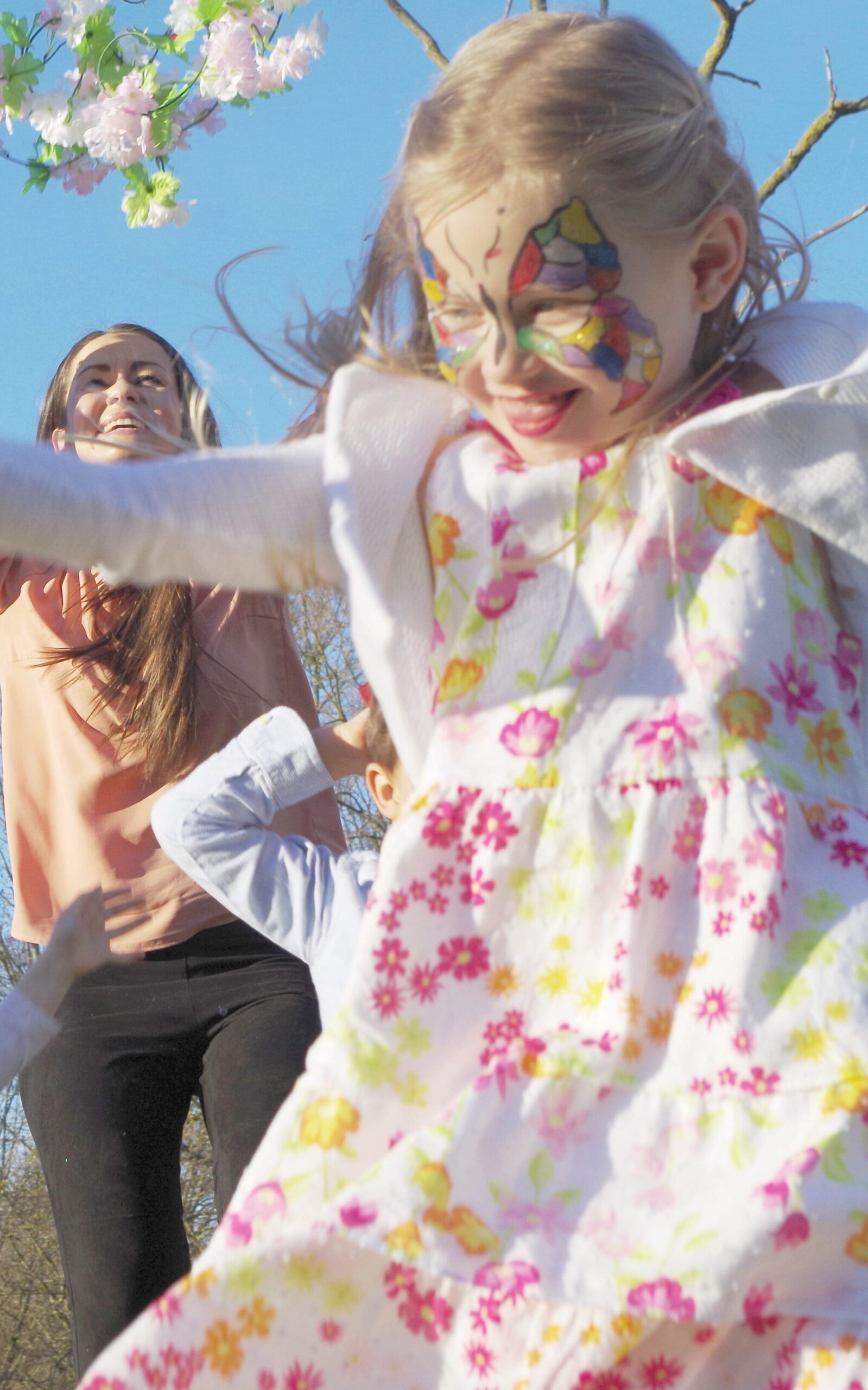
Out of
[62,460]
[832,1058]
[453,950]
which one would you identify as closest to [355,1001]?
[453,950]

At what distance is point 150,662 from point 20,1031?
0.93 meters

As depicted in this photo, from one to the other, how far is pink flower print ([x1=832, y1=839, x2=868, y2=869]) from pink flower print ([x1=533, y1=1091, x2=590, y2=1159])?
32 centimetres

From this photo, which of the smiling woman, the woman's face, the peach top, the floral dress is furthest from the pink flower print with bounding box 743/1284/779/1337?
the woman's face

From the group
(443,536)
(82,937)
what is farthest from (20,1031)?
(443,536)

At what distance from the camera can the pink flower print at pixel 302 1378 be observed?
52.4 inches

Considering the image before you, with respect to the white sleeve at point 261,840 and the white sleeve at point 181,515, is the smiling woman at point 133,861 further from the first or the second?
the white sleeve at point 181,515

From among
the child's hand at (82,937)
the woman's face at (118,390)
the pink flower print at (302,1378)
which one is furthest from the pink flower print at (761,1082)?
the woman's face at (118,390)

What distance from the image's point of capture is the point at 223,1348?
4.30 feet

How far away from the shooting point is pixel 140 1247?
2424 mm

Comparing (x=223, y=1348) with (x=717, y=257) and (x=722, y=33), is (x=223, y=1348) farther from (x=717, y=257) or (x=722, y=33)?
(x=722, y=33)

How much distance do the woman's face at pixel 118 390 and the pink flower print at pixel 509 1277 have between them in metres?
2.22

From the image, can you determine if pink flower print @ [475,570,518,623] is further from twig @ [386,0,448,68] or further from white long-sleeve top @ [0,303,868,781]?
twig @ [386,0,448,68]

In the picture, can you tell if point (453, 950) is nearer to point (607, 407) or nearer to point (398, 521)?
point (398, 521)

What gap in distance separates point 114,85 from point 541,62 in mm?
2793
